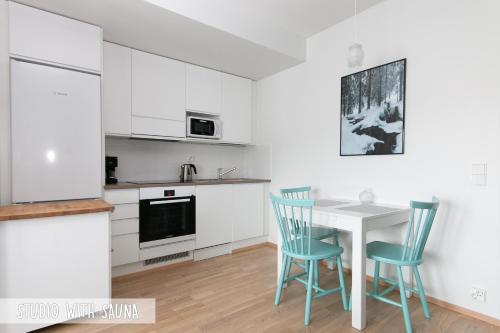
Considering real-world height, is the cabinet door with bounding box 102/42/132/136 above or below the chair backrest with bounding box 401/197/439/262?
above

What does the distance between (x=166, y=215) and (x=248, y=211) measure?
111 cm

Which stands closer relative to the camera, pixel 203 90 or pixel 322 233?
pixel 322 233

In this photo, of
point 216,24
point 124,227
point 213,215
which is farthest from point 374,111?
point 124,227

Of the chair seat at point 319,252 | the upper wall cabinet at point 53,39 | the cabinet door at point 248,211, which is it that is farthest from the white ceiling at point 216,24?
the chair seat at point 319,252

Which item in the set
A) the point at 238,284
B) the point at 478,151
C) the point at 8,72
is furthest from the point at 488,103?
the point at 8,72

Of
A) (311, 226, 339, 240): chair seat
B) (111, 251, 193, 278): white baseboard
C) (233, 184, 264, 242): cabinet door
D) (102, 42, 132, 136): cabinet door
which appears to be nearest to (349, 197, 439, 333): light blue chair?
(311, 226, 339, 240): chair seat

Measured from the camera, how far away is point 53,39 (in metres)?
2.14

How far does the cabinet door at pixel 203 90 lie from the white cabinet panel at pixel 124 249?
158cm

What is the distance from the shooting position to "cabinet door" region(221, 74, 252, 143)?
356 centimetres

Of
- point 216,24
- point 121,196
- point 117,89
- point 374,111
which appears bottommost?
point 121,196

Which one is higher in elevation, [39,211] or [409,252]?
[39,211]

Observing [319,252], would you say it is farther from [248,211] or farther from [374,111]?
[248,211]

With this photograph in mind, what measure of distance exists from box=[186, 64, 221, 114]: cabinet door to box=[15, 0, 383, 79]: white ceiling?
125 millimetres

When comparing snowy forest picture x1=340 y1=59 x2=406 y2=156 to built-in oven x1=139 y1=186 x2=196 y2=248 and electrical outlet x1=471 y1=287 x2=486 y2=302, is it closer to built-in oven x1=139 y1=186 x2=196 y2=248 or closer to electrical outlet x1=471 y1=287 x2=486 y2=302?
electrical outlet x1=471 y1=287 x2=486 y2=302
